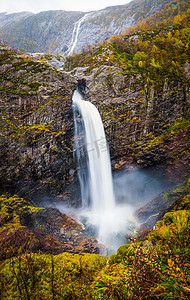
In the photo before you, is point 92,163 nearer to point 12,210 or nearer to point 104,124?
point 104,124

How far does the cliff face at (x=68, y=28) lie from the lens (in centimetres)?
7894

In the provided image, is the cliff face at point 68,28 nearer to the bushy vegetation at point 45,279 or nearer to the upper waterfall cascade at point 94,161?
the upper waterfall cascade at point 94,161

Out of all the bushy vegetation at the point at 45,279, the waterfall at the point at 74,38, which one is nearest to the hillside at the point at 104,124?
the bushy vegetation at the point at 45,279

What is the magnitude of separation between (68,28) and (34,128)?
124376 mm

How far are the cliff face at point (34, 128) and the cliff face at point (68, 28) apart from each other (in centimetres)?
6769

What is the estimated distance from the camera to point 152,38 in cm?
2109

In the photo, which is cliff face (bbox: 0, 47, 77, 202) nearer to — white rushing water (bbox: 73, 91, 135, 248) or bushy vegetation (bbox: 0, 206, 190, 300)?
white rushing water (bbox: 73, 91, 135, 248)

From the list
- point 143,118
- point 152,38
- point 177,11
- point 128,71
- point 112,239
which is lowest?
point 112,239

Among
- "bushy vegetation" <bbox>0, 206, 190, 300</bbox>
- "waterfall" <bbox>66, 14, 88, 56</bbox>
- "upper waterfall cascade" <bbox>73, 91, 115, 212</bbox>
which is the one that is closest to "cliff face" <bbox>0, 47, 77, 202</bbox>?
"upper waterfall cascade" <bbox>73, 91, 115, 212</bbox>

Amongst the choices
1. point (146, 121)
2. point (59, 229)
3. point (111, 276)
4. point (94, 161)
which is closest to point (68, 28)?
point (146, 121)

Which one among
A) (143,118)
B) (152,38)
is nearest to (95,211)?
(143,118)

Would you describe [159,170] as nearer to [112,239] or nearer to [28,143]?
[112,239]

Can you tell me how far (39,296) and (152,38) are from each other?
29052mm

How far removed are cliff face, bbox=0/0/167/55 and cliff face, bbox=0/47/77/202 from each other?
67694mm
